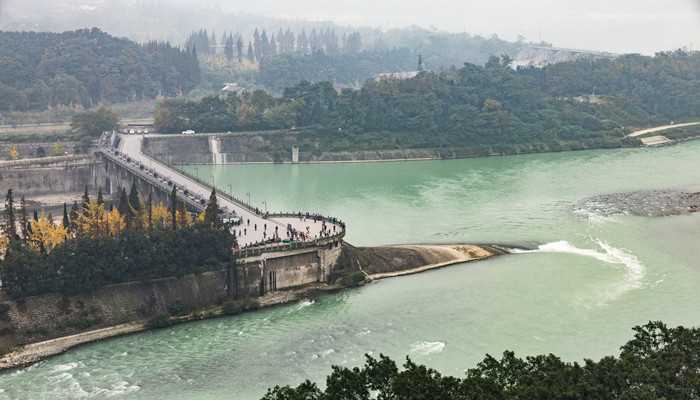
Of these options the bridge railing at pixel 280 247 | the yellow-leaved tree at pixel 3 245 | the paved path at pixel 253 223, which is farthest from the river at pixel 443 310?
the yellow-leaved tree at pixel 3 245

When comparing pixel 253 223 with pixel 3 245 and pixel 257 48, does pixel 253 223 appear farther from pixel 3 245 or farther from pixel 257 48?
pixel 257 48

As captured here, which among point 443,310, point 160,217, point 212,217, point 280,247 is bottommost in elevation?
point 443,310

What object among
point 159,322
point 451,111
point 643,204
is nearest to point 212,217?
point 159,322

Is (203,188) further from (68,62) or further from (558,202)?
(68,62)

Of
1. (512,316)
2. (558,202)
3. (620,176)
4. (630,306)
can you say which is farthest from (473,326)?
(620,176)

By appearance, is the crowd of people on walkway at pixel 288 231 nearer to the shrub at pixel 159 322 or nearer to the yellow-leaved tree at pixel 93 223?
the shrub at pixel 159 322

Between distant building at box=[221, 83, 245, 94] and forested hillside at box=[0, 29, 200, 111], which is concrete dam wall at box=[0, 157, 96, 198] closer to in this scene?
forested hillside at box=[0, 29, 200, 111]
